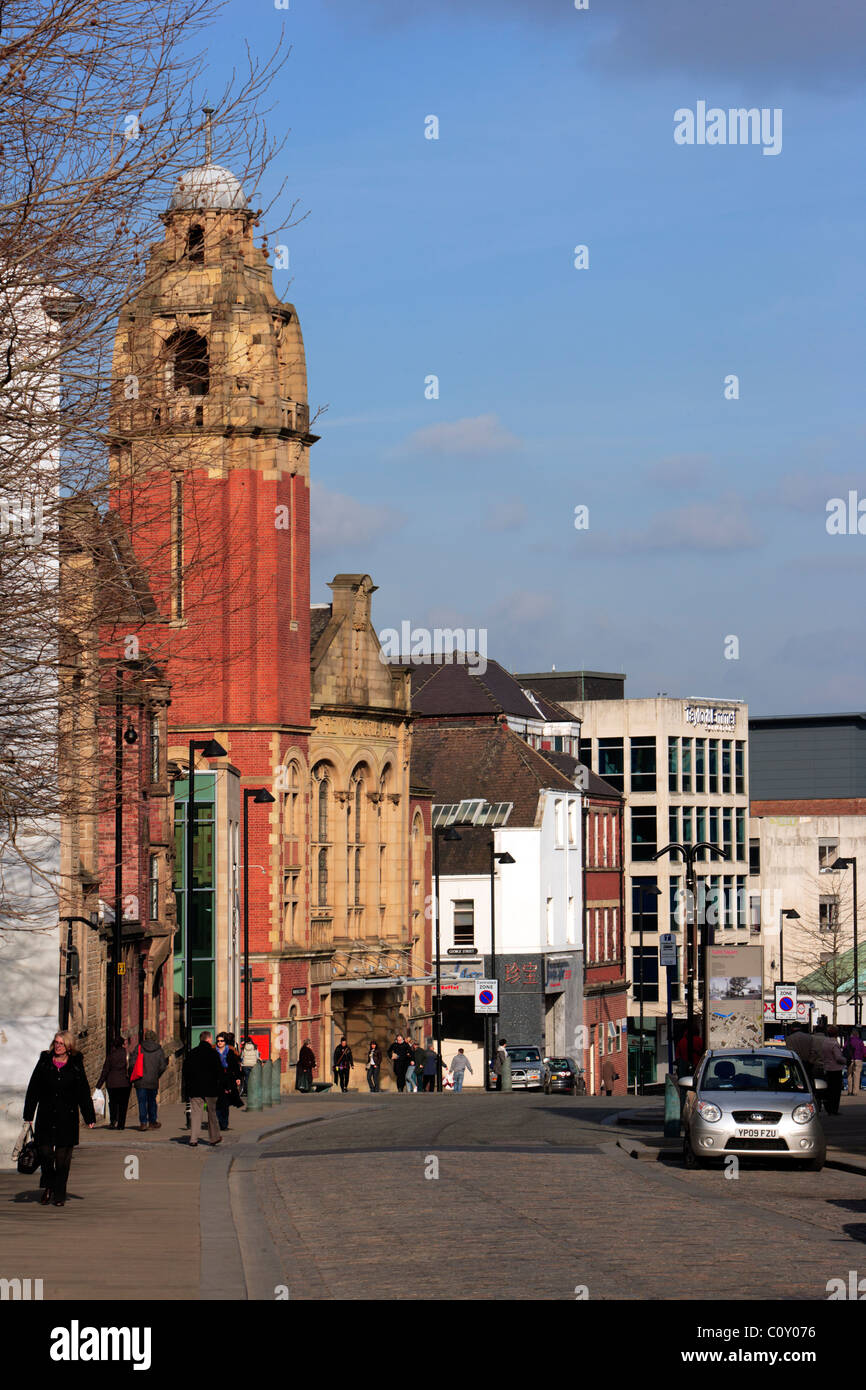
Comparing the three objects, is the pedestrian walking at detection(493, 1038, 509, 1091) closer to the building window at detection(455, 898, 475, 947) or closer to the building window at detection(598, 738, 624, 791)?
the building window at detection(455, 898, 475, 947)

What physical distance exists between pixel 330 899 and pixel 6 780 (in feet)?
172

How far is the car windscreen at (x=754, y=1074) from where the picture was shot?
2566 centimetres

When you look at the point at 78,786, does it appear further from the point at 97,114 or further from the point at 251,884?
the point at 251,884

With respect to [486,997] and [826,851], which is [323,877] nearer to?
[486,997]

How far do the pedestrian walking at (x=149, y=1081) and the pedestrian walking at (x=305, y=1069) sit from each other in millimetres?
27840

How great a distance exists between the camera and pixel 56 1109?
20.0 meters

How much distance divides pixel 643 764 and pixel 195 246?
90.3 metres

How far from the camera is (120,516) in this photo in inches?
772

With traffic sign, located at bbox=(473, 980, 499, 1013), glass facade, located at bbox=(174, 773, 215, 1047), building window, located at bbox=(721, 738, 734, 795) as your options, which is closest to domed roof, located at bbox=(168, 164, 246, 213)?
glass facade, located at bbox=(174, 773, 215, 1047)

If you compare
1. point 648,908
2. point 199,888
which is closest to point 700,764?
point 648,908

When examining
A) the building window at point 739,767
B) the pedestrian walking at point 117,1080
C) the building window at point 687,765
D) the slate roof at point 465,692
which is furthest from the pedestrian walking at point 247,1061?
the building window at point 739,767

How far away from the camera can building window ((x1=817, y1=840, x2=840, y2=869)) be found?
118m

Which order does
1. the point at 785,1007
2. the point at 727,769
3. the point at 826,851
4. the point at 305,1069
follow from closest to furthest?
the point at 785,1007, the point at 305,1069, the point at 727,769, the point at 826,851

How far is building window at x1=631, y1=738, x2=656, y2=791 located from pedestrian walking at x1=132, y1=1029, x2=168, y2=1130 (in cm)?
7427
